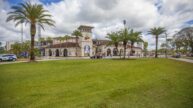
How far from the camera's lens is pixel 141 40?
49.3 m

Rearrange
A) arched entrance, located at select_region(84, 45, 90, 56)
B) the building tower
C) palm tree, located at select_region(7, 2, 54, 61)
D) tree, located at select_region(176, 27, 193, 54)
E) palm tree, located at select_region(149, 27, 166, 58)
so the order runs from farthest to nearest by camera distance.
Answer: arched entrance, located at select_region(84, 45, 90, 56)
the building tower
tree, located at select_region(176, 27, 193, 54)
palm tree, located at select_region(149, 27, 166, 58)
palm tree, located at select_region(7, 2, 54, 61)

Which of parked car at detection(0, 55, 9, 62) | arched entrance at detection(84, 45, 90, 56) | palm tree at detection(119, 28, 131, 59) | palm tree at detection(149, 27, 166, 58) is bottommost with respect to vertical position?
parked car at detection(0, 55, 9, 62)

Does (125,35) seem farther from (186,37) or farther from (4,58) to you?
(186,37)

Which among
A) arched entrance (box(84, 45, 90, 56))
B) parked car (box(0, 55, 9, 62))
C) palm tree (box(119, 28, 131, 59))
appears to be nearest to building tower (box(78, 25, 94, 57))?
arched entrance (box(84, 45, 90, 56))

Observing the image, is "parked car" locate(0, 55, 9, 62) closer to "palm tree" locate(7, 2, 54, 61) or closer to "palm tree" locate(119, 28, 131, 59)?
"palm tree" locate(7, 2, 54, 61)

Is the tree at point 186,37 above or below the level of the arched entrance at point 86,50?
→ above

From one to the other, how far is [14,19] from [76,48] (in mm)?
47378

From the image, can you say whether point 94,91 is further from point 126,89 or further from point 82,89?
point 126,89

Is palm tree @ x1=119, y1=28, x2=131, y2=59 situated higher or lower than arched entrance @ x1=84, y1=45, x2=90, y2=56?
higher

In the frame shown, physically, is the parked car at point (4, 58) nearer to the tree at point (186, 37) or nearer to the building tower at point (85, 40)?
the building tower at point (85, 40)

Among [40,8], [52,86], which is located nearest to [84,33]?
[40,8]

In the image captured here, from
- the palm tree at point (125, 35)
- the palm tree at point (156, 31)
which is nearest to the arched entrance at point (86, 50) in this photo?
the palm tree at point (156, 31)

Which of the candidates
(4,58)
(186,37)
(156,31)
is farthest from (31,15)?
(186,37)

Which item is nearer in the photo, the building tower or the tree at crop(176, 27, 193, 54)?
the tree at crop(176, 27, 193, 54)
